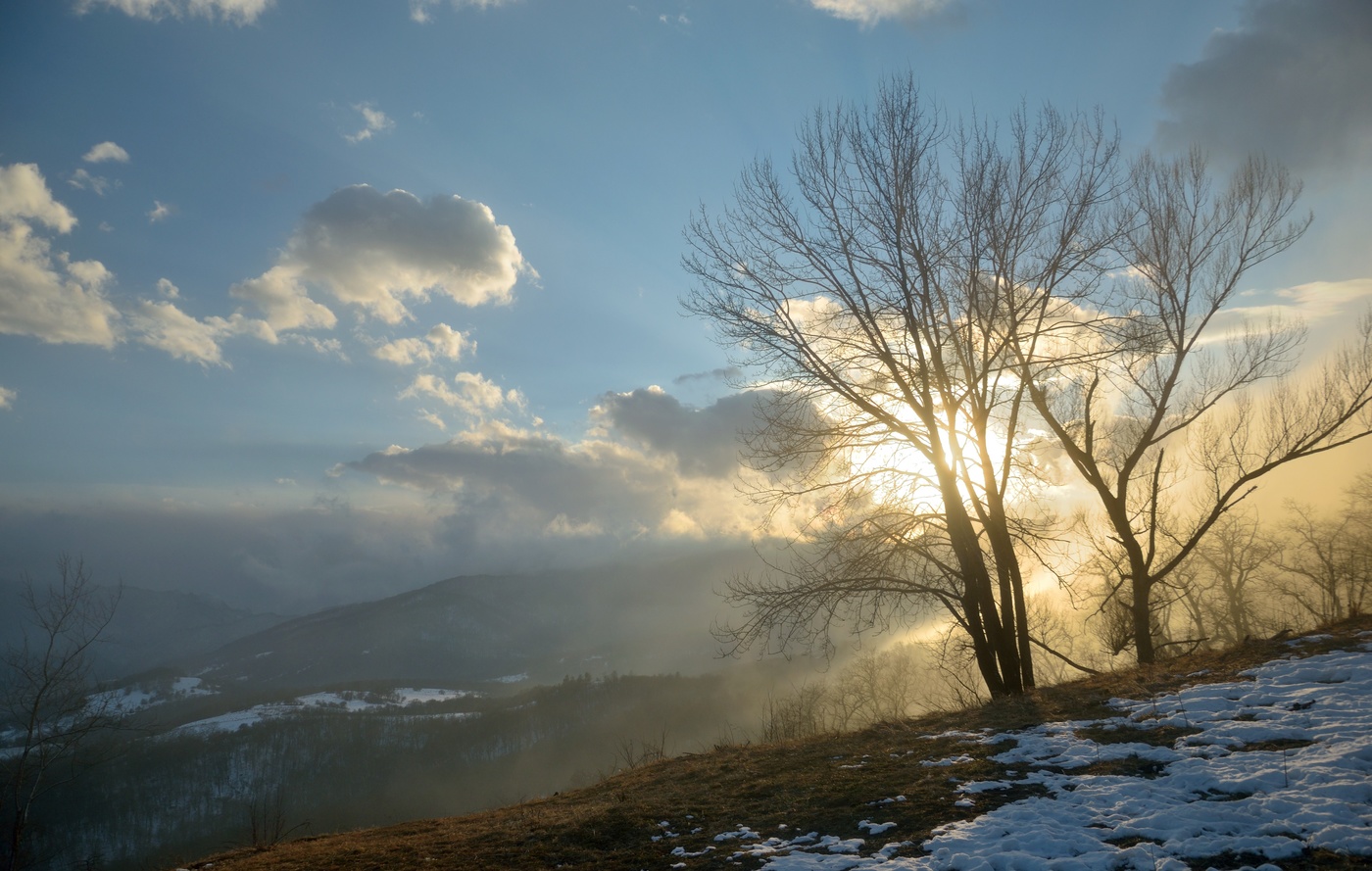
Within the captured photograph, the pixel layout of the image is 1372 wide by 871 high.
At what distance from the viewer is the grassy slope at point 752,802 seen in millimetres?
7062

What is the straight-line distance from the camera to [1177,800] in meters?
5.96

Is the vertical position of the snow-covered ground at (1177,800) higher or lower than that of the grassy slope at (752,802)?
higher

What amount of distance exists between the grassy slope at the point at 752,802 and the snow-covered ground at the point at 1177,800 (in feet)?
0.77

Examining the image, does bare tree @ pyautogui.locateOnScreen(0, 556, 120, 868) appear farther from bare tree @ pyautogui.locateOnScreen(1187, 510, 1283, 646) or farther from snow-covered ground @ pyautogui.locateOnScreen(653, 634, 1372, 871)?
bare tree @ pyautogui.locateOnScreen(1187, 510, 1283, 646)

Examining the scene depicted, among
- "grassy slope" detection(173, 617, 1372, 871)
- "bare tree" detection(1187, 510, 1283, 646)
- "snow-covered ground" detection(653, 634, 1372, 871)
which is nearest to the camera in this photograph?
"snow-covered ground" detection(653, 634, 1372, 871)

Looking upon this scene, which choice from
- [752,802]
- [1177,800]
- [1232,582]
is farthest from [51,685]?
[1232,582]

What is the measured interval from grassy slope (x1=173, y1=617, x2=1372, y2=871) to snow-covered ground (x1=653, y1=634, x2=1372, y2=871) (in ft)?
0.77

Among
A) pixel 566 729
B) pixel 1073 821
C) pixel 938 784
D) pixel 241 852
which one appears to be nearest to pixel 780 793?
pixel 938 784

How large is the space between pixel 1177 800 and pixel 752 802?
454cm

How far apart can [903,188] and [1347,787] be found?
33.7ft

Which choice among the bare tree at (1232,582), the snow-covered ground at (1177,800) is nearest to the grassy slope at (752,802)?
the snow-covered ground at (1177,800)

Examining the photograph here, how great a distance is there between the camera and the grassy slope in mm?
7062

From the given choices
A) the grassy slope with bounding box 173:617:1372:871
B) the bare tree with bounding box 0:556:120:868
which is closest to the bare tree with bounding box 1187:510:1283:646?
the grassy slope with bounding box 173:617:1372:871

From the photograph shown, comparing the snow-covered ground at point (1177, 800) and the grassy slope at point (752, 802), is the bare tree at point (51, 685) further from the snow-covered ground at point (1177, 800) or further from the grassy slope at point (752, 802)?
the snow-covered ground at point (1177, 800)
